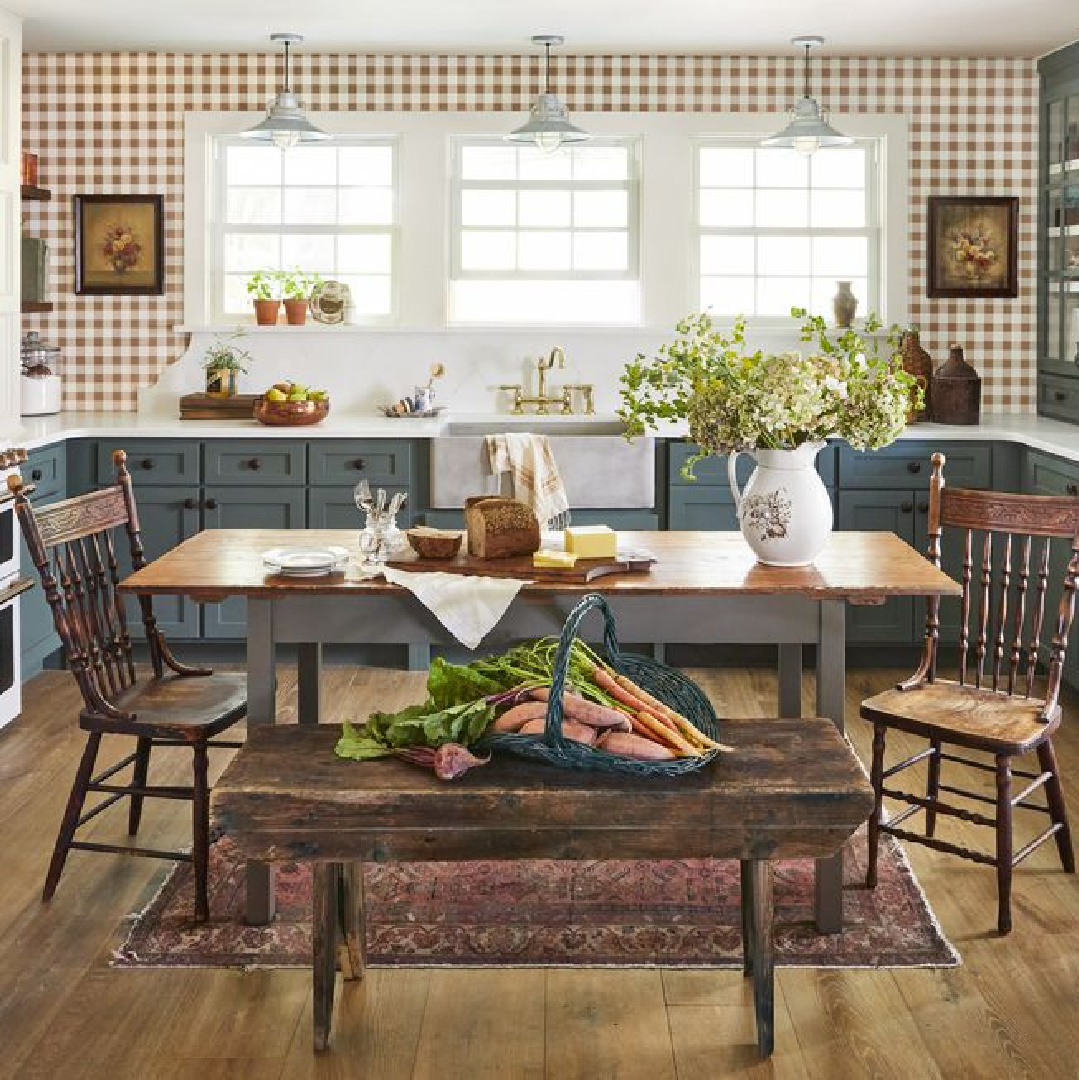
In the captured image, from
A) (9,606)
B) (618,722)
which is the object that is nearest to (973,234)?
(9,606)

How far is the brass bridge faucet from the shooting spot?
7012 millimetres

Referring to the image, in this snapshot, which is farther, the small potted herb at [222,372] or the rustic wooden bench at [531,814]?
the small potted herb at [222,372]

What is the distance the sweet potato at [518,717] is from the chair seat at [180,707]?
925 millimetres

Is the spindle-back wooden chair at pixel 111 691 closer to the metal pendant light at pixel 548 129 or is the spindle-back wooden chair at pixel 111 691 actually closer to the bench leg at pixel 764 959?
the bench leg at pixel 764 959

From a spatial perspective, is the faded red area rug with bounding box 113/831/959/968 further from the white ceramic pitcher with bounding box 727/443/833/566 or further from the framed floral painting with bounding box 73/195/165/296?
the framed floral painting with bounding box 73/195/165/296

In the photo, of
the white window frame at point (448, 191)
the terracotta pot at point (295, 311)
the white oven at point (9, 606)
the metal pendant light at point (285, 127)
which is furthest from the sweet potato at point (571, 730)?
the terracotta pot at point (295, 311)

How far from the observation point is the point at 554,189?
721 cm

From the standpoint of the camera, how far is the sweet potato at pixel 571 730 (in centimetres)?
311

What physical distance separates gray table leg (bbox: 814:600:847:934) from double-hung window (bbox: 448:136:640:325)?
12.2ft

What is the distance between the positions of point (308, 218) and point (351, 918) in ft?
14.4

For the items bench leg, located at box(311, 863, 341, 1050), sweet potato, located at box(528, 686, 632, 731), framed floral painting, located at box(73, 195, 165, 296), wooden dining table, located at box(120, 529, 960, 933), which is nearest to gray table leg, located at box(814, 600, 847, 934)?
wooden dining table, located at box(120, 529, 960, 933)

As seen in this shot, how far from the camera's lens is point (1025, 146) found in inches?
281

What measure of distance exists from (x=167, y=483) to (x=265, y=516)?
15.9 inches

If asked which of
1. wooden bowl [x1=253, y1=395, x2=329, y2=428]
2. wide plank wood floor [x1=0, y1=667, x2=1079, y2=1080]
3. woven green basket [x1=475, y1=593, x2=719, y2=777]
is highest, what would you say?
wooden bowl [x1=253, y1=395, x2=329, y2=428]
